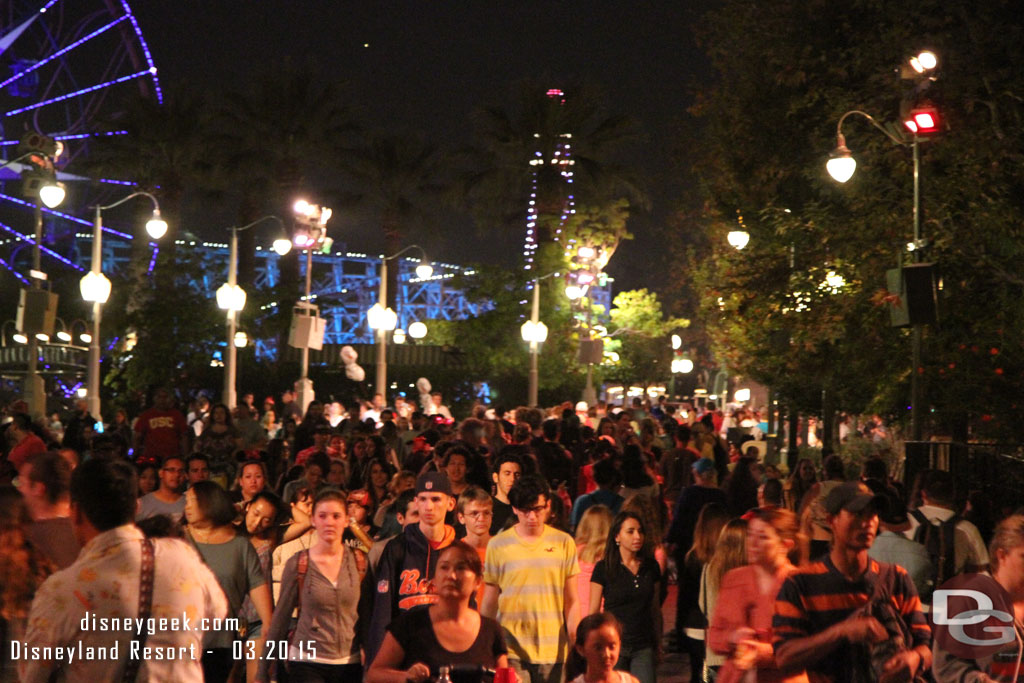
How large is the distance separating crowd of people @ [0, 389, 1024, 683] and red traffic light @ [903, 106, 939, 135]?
5.66 metres

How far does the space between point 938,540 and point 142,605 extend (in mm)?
5974

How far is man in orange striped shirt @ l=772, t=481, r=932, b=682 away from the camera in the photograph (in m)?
4.90

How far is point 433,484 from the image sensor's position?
23.2ft

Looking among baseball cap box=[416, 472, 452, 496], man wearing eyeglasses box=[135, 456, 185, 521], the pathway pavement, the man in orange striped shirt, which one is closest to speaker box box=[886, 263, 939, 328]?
the pathway pavement

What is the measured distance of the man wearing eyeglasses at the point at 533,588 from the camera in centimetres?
698

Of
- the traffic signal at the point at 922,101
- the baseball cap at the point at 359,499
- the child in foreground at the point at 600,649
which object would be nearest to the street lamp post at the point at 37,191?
the baseball cap at the point at 359,499

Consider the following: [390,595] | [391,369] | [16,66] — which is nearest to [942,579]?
[390,595]

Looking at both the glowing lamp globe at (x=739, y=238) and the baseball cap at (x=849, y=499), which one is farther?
the glowing lamp globe at (x=739, y=238)

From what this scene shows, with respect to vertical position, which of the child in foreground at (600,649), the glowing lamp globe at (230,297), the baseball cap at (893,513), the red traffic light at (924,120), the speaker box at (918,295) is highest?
the red traffic light at (924,120)

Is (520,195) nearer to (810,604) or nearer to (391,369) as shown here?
(391,369)

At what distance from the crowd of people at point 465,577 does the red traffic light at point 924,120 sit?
566 cm

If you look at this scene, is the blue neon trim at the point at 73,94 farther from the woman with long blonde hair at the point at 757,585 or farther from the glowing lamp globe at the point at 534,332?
the woman with long blonde hair at the point at 757,585

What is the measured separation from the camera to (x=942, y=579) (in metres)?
Result: 9.51

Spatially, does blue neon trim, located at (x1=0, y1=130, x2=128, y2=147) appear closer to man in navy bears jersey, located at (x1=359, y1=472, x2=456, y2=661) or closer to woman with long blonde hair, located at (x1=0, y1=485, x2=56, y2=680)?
man in navy bears jersey, located at (x1=359, y1=472, x2=456, y2=661)
